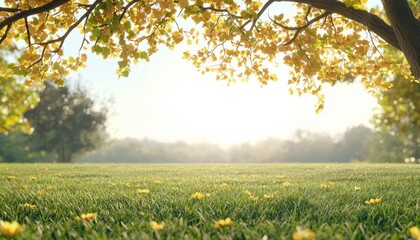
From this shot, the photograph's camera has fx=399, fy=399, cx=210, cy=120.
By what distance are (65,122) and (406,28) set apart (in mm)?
44086

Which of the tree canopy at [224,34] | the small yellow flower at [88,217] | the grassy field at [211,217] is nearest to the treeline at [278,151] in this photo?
the tree canopy at [224,34]

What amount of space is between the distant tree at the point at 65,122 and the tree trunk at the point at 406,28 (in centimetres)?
4297

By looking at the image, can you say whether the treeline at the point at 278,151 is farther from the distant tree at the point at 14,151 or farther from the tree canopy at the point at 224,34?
the tree canopy at the point at 224,34

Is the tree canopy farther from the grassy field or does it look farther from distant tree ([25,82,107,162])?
distant tree ([25,82,107,162])

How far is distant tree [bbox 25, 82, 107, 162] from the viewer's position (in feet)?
146

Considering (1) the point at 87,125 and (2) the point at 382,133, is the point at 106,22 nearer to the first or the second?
(1) the point at 87,125

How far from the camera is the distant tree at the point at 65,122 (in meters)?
44.4

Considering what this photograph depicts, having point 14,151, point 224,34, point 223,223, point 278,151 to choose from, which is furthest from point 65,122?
point 278,151

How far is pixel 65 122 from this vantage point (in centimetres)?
4516

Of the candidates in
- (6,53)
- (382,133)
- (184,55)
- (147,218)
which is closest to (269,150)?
(382,133)

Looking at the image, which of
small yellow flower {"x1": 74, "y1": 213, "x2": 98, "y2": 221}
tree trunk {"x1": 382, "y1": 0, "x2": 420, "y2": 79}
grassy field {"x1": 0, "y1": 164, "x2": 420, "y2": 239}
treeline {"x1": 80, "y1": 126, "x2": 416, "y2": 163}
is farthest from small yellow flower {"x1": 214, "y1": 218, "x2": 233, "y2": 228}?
treeline {"x1": 80, "y1": 126, "x2": 416, "y2": 163}

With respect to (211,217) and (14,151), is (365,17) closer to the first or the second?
(211,217)

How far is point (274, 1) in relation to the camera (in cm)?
689

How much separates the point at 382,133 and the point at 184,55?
57.6 metres
